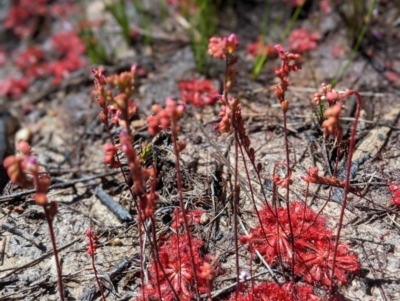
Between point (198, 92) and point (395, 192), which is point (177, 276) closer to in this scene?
point (395, 192)

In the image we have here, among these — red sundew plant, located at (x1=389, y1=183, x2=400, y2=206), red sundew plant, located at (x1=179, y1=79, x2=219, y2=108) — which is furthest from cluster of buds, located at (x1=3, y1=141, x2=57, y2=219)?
red sundew plant, located at (x1=179, y1=79, x2=219, y2=108)

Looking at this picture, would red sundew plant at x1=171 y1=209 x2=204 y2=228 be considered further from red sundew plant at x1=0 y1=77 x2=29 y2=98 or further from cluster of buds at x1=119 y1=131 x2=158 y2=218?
red sundew plant at x1=0 y1=77 x2=29 y2=98

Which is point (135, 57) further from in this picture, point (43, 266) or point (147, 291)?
point (147, 291)

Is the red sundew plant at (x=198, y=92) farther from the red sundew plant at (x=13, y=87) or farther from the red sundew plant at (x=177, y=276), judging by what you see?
the red sundew plant at (x=13, y=87)

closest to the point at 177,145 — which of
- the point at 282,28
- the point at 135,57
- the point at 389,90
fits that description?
the point at 389,90

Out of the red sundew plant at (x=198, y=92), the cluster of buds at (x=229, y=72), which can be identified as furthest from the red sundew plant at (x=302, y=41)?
the cluster of buds at (x=229, y=72)
